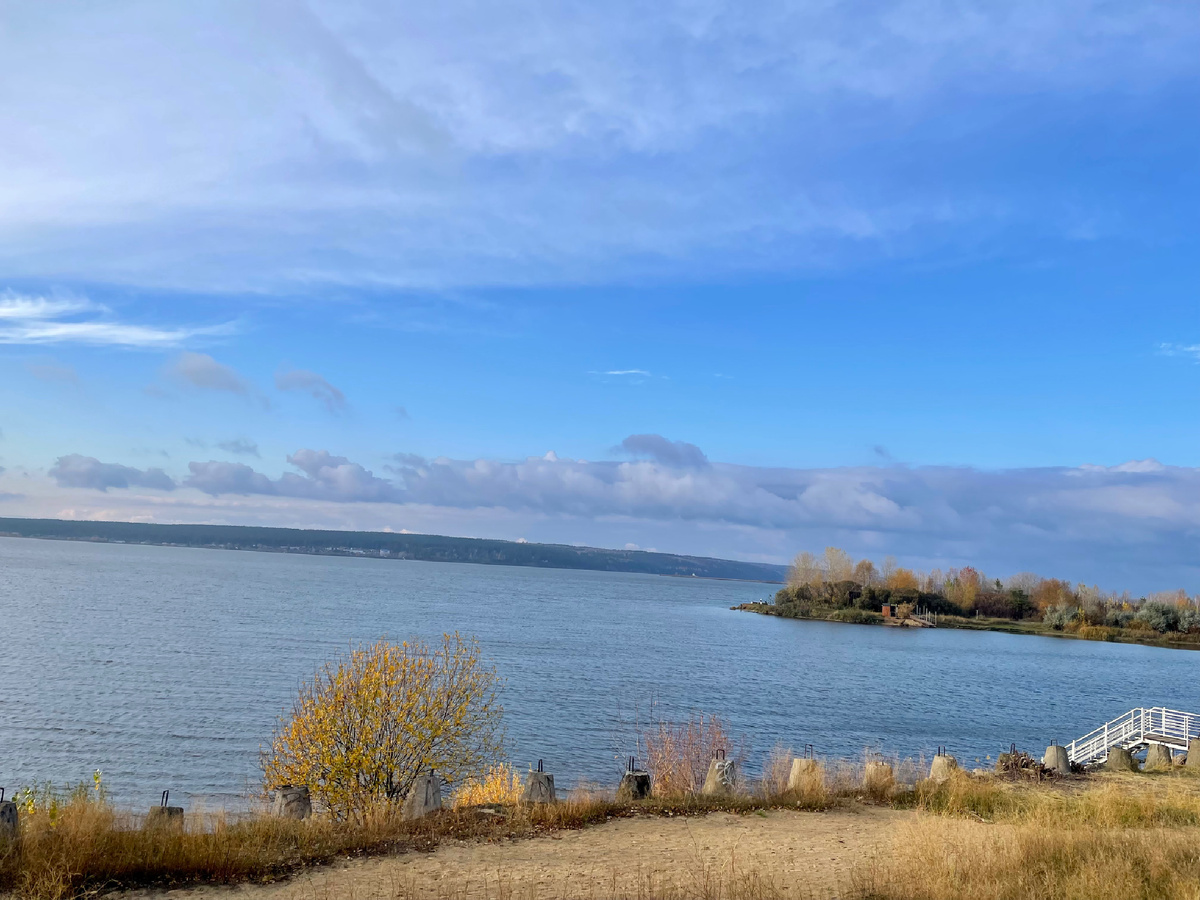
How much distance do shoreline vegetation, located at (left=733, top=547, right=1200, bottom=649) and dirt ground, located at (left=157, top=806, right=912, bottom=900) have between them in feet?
481

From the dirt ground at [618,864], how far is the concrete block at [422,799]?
1.58 meters

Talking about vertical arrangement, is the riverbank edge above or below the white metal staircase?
below

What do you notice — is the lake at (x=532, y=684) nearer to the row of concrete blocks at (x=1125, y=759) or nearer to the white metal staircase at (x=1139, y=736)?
the white metal staircase at (x=1139, y=736)

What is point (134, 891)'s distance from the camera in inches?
397

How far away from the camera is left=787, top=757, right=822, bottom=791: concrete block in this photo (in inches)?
656

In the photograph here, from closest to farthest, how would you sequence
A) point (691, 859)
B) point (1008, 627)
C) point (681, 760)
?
1. point (691, 859)
2. point (681, 760)
3. point (1008, 627)

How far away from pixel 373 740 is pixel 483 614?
9146cm

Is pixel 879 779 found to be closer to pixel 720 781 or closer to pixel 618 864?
pixel 720 781

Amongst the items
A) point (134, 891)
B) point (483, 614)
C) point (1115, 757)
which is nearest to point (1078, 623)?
point (483, 614)

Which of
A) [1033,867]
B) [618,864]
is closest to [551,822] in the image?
[618,864]

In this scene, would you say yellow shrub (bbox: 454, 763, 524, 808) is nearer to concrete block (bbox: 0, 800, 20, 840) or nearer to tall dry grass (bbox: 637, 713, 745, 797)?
tall dry grass (bbox: 637, 713, 745, 797)

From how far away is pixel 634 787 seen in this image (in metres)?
16.1

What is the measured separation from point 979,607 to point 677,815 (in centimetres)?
18662

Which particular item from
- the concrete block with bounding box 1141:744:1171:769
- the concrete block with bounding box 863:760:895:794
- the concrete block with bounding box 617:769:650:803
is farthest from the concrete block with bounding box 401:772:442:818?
the concrete block with bounding box 1141:744:1171:769
